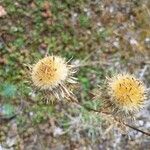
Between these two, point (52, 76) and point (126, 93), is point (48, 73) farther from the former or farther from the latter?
point (126, 93)

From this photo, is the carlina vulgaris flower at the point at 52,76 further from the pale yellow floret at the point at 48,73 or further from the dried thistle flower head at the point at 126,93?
the dried thistle flower head at the point at 126,93

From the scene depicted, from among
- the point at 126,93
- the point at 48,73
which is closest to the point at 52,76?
the point at 48,73

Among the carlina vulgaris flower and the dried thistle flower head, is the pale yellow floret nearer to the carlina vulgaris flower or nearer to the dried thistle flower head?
the carlina vulgaris flower

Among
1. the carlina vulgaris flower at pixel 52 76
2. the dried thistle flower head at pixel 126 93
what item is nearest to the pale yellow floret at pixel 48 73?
the carlina vulgaris flower at pixel 52 76

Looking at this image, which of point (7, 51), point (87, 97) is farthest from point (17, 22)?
point (87, 97)

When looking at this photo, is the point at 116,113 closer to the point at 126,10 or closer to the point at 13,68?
the point at 13,68
